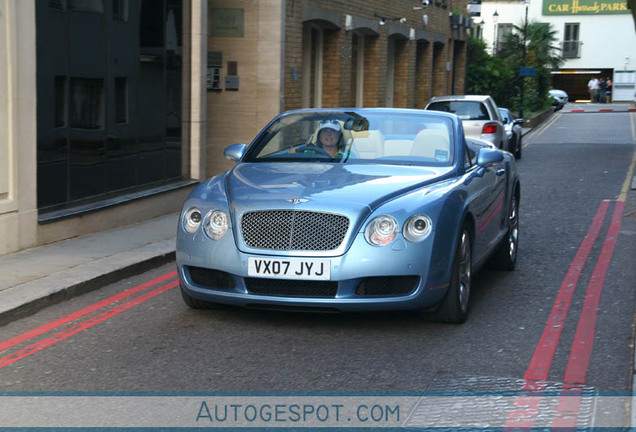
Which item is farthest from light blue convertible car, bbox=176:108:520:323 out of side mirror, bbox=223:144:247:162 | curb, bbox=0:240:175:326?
curb, bbox=0:240:175:326

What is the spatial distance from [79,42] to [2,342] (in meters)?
5.18

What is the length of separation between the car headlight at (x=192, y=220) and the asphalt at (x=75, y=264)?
4.61 feet

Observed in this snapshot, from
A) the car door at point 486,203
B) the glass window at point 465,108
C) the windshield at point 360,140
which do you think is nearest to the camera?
the car door at point 486,203

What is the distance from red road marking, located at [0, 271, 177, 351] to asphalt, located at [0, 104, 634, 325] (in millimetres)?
283

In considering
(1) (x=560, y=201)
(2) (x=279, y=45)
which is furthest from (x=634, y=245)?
(2) (x=279, y=45)

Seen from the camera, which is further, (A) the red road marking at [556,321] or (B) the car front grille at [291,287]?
(B) the car front grille at [291,287]

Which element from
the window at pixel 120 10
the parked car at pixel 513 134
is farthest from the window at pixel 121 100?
the parked car at pixel 513 134

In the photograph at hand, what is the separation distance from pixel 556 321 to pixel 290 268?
2071 millimetres

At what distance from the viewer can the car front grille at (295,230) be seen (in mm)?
6426

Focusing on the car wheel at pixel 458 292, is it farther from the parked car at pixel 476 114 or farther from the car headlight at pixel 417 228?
the parked car at pixel 476 114

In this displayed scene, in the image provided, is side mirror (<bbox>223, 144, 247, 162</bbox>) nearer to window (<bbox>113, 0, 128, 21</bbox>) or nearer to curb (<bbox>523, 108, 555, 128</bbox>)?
window (<bbox>113, 0, 128, 21</bbox>)

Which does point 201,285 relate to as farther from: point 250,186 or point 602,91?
point 602,91

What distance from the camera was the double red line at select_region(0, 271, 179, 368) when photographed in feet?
20.6

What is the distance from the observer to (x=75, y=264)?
8.88 metres
